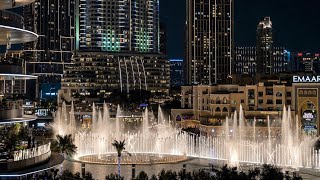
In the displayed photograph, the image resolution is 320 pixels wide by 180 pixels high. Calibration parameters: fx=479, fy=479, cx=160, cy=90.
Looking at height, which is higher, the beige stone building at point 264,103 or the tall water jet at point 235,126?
the beige stone building at point 264,103

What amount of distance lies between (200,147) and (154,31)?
95342 mm

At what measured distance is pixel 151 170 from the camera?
37469mm

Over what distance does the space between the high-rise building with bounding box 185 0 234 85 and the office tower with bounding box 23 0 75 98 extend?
4000 cm

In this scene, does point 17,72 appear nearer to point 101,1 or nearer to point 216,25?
point 101,1

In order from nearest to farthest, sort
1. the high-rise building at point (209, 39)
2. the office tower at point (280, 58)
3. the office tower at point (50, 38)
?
the high-rise building at point (209, 39) → the office tower at point (50, 38) → the office tower at point (280, 58)

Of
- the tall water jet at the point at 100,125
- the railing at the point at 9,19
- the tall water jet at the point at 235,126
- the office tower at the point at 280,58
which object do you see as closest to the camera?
the railing at the point at 9,19

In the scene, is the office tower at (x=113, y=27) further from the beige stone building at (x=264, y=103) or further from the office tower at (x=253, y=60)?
the beige stone building at (x=264, y=103)

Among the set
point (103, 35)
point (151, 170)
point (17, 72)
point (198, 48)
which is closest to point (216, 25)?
point (198, 48)

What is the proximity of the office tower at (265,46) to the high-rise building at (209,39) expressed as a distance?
106ft

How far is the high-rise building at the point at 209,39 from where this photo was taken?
148m

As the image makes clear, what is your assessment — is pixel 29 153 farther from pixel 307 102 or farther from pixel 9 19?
pixel 307 102

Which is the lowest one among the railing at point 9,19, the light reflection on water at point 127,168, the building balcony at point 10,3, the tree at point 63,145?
the light reflection on water at point 127,168

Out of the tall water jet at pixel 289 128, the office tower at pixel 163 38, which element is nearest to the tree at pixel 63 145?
the tall water jet at pixel 289 128

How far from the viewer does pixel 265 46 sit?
18062 centimetres
